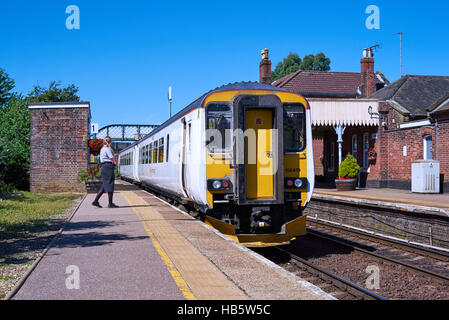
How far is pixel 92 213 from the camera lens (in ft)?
40.4

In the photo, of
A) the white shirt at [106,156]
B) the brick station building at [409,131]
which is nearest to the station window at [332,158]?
the brick station building at [409,131]

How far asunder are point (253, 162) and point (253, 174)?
0.22 meters

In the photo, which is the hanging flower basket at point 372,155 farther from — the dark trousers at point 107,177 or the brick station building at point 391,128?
the dark trousers at point 107,177

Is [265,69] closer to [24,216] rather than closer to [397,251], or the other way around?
[24,216]

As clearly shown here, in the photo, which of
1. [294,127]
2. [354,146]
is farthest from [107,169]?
[354,146]

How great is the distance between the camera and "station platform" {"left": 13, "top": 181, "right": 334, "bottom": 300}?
4805 millimetres

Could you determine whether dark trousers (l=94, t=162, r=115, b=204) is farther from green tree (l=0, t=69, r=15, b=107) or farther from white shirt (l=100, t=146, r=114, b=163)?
green tree (l=0, t=69, r=15, b=107)

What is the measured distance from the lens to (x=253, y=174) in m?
8.74

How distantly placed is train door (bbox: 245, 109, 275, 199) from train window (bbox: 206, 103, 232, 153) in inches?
14.6

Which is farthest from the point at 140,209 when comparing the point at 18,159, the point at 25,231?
the point at 18,159

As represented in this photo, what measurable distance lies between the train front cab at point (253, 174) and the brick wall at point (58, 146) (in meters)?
14.3

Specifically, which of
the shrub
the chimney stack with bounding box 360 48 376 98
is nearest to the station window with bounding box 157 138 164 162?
the shrub
